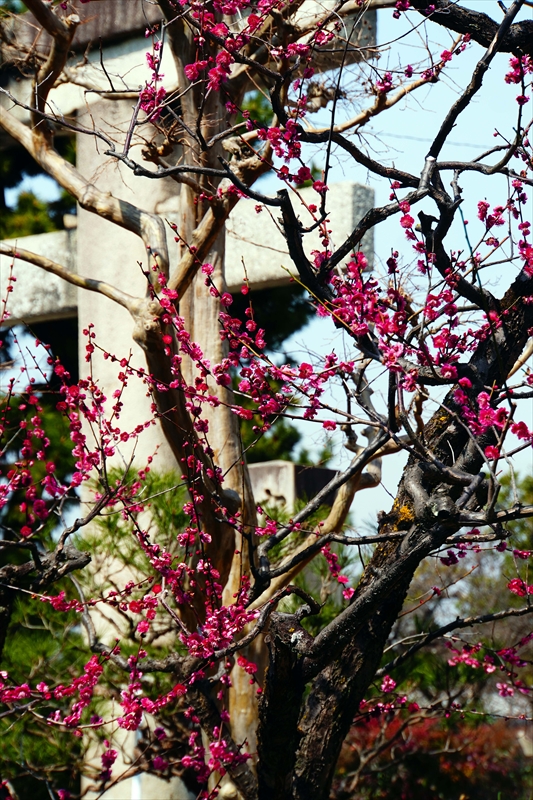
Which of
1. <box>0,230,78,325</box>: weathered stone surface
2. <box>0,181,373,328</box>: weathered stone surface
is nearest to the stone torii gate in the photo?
<box>0,181,373,328</box>: weathered stone surface

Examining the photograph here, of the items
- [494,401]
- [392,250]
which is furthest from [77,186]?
[494,401]

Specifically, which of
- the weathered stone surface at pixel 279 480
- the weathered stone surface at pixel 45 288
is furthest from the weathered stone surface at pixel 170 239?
the weathered stone surface at pixel 279 480

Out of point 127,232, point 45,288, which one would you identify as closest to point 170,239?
point 127,232

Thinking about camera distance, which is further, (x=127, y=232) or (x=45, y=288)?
(x=45, y=288)

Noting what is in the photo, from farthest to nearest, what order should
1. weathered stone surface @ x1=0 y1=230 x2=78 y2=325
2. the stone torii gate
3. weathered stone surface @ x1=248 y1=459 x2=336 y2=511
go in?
weathered stone surface @ x1=0 y1=230 x2=78 y2=325, weathered stone surface @ x1=248 y1=459 x2=336 y2=511, the stone torii gate

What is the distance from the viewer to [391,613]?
146 inches

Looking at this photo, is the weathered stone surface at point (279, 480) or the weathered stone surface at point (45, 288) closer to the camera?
the weathered stone surface at point (279, 480)

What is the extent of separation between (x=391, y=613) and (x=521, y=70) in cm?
213

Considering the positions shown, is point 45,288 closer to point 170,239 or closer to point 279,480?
point 170,239

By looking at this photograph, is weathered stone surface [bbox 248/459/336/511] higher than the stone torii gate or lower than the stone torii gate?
lower

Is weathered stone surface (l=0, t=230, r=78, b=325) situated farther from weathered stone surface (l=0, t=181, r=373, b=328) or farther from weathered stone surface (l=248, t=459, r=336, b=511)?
weathered stone surface (l=248, t=459, r=336, b=511)

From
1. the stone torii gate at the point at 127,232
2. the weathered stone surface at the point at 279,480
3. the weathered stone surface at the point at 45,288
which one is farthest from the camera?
the weathered stone surface at the point at 45,288

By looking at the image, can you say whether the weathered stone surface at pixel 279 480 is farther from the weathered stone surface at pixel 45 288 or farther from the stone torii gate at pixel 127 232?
the weathered stone surface at pixel 45 288

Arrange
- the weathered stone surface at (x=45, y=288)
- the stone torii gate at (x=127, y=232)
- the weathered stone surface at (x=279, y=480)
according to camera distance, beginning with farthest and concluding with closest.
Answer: the weathered stone surface at (x=45, y=288), the weathered stone surface at (x=279, y=480), the stone torii gate at (x=127, y=232)
